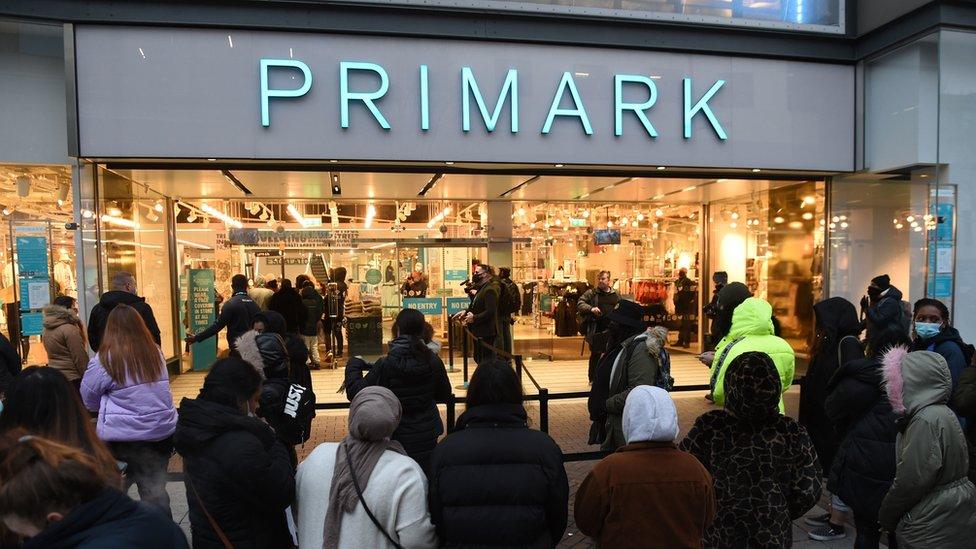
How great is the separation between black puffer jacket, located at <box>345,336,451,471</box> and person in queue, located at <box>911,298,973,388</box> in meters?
3.78

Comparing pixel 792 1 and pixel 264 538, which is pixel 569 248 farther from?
pixel 264 538

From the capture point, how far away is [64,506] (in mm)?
1465

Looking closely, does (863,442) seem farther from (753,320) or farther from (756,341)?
(753,320)

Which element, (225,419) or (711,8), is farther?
(711,8)

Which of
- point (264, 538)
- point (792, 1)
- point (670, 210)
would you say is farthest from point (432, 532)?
point (670, 210)

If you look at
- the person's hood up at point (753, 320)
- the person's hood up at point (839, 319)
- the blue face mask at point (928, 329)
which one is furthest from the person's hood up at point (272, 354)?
the blue face mask at point (928, 329)

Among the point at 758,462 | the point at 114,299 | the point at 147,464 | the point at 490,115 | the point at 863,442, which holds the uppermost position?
the point at 490,115

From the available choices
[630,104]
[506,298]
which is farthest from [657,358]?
[506,298]

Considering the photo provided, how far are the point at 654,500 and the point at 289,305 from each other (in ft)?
28.1

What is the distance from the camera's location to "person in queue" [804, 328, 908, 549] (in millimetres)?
3354

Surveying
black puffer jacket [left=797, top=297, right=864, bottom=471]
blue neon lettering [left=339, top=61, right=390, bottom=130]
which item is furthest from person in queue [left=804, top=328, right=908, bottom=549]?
blue neon lettering [left=339, top=61, right=390, bottom=130]

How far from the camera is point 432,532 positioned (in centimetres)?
234

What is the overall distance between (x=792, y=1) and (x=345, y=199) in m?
8.29

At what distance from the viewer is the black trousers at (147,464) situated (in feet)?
12.8
